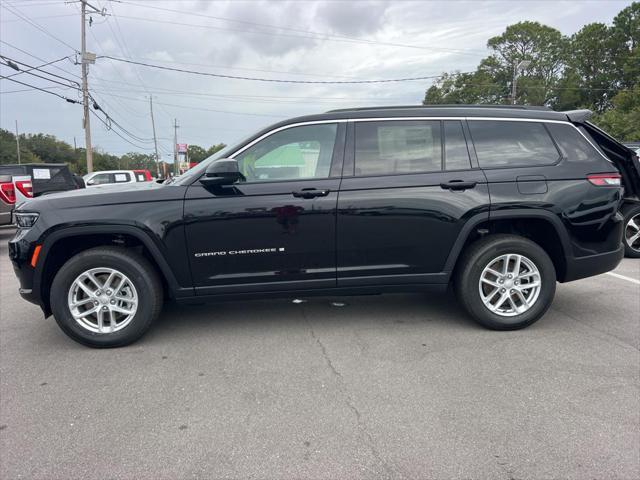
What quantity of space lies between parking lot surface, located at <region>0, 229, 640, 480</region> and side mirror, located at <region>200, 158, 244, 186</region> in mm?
1362

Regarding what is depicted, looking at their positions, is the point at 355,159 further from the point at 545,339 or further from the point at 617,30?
the point at 617,30

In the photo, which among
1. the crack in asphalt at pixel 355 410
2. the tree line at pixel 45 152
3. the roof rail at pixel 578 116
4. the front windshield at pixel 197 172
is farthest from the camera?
the tree line at pixel 45 152

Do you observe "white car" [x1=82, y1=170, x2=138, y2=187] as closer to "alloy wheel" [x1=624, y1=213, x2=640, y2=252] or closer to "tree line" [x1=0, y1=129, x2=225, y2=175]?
"alloy wheel" [x1=624, y1=213, x2=640, y2=252]

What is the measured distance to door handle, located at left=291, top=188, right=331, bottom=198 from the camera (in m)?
3.59

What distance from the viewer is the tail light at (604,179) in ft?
12.4

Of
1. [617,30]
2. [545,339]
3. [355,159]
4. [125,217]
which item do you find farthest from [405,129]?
[617,30]

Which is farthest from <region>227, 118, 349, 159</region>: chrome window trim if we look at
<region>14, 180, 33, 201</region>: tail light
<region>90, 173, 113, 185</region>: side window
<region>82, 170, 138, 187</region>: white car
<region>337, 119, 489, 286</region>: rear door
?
<region>90, 173, 113, 185</region>: side window

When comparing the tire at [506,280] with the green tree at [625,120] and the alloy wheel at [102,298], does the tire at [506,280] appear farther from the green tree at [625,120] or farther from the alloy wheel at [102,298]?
the green tree at [625,120]

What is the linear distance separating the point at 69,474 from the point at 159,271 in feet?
5.91

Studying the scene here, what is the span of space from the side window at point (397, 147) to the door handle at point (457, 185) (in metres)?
0.16

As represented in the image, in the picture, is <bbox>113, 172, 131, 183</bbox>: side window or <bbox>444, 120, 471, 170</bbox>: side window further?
<bbox>113, 172, 131, 183</bbox>: side window

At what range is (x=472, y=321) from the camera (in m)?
4.11

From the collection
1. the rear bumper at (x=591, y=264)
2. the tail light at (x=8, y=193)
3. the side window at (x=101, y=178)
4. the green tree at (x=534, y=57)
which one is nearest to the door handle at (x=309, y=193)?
the rear bumper at (x=591, y=264)

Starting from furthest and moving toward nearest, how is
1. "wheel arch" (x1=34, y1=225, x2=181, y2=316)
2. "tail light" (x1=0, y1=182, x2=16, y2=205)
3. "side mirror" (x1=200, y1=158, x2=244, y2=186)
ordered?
"tail light" (x1=0, y1=182, x2=16, y2=205), "wheel arch" (x1=34, y1=225, x2=181, y2=316), "side mirror" (x1=200, y1=158, x2=244, y2=186)
